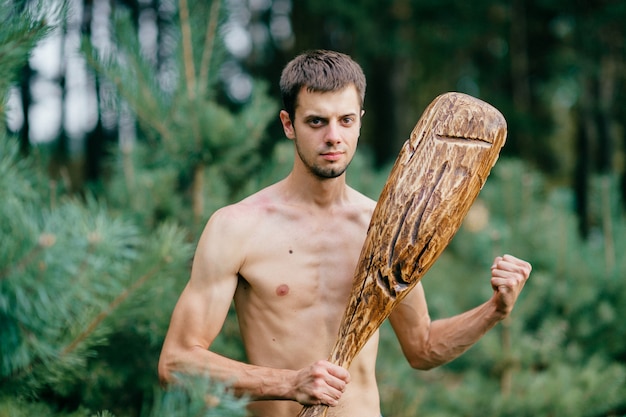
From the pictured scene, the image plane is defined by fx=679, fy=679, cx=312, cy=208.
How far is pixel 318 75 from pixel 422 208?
1.47ft

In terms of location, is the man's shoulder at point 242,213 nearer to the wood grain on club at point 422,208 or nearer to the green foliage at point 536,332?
the wood grain on club at point 422,208

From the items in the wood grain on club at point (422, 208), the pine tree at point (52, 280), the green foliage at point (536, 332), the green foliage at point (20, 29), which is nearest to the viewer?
the pine tree at point (52, 280)

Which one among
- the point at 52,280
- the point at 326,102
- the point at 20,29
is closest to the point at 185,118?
the point at 326,102

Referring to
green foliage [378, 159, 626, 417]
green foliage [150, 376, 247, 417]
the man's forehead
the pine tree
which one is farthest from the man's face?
green foliage [378, 159, 626, 417]

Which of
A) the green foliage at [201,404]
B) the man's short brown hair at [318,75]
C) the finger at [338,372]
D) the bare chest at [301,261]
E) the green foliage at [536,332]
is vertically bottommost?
the green foliage at [536,332]

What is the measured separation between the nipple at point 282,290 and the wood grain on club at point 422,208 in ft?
0.66

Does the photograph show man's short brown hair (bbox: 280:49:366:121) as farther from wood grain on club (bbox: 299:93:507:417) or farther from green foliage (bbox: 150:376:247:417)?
green foliage (bbox: 150:376:247:417)

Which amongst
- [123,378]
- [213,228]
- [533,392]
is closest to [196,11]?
[213,228]

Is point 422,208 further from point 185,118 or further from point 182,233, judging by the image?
point 185,118

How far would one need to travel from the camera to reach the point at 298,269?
73.8 inches

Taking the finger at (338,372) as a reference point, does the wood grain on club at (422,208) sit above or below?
above

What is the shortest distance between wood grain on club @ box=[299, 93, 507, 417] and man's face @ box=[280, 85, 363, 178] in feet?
0.56

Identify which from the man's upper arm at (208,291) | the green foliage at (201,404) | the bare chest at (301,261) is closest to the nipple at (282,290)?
the bare chest at (301,261)

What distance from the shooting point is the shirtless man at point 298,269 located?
5.82 ft
